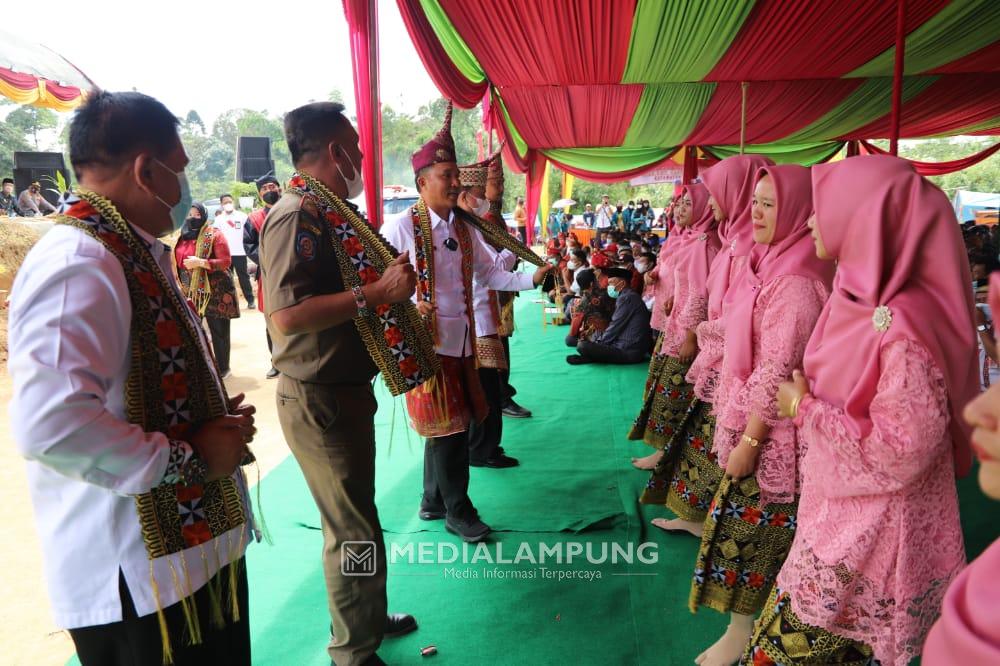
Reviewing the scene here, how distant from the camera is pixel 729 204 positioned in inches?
107

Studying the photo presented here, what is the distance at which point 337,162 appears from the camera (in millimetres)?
1804

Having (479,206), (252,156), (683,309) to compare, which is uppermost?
(252,156)

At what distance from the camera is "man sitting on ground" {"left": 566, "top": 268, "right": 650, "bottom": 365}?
598 centimetres

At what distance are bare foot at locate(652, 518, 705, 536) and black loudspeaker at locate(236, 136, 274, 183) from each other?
13.7 metres

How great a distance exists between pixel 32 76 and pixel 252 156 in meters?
4.83

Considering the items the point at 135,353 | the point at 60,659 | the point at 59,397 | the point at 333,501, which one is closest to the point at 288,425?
the point at 333,501

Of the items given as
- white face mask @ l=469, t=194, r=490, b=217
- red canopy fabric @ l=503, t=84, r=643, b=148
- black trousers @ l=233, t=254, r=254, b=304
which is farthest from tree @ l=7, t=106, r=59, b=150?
white face mask @ l=469, t=194, r=490, b=217

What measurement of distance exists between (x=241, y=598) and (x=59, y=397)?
71 cm

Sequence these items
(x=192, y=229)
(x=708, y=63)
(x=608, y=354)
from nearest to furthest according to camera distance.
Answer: (x=708, y=63), (x=192, y=229), (x=608, y=354)

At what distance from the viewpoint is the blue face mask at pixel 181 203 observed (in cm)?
124

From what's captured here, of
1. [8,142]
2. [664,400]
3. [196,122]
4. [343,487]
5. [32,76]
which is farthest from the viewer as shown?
[196,122]

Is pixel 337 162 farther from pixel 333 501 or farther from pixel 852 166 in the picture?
pixel 852 166

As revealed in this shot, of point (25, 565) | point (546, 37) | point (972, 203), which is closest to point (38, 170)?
point (546, 37)

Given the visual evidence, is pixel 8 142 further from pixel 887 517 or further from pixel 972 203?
pixel 972 203
